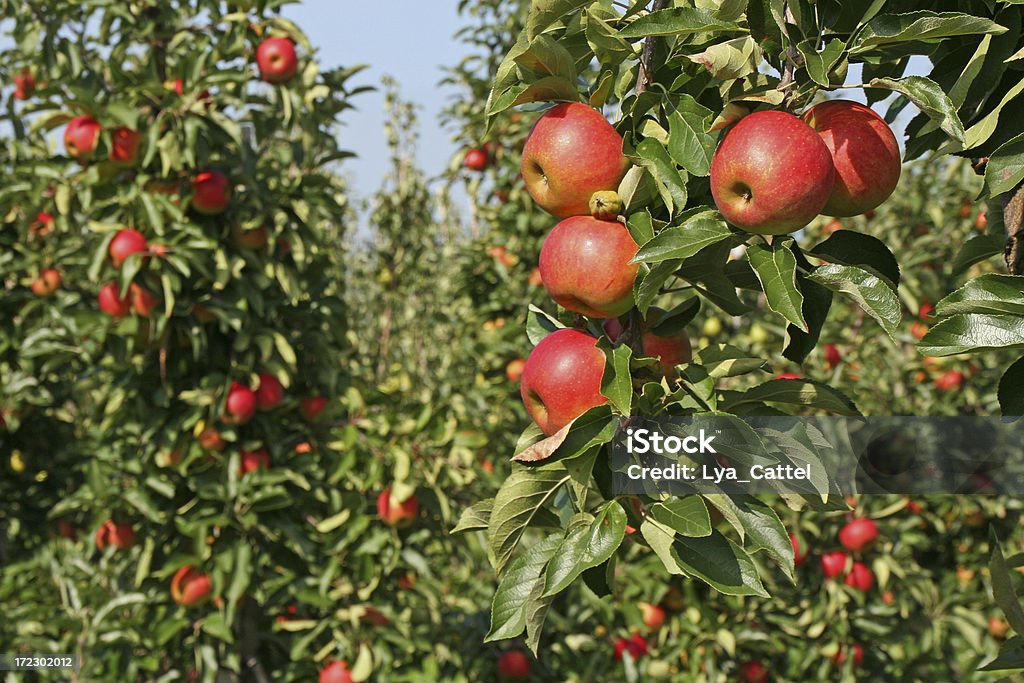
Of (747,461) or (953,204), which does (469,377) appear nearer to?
(953,204)

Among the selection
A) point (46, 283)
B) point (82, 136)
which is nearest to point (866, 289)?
point (82, 136)

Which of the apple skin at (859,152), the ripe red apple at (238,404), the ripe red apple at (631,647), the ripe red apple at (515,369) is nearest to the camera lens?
the apple skin at (859,152)

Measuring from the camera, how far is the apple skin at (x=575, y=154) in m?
0.88

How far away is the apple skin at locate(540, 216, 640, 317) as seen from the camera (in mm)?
864

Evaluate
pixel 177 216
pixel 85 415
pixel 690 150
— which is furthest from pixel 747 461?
pixel 85 415

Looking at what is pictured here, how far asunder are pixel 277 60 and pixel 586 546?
6.63 feet

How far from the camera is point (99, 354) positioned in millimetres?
2627

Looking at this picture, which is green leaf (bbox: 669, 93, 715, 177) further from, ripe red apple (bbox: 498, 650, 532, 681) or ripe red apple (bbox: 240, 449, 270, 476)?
ripe red apple (bbox: 498, 650, 532, 681)

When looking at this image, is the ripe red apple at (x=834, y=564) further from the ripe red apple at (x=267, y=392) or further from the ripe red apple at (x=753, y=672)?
the ripe red apple at (x=267, y=392)

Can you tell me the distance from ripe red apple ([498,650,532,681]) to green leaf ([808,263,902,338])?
2361mm

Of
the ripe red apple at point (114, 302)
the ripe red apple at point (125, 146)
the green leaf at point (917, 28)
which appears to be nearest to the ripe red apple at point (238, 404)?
the ripe red apple at point (114, 302)

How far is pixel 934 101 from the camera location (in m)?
0.74

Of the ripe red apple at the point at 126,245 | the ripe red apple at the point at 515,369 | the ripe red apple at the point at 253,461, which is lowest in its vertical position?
the ripe red apple at the point at 515,369

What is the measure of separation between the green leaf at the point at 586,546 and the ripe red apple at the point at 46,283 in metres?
2.71
